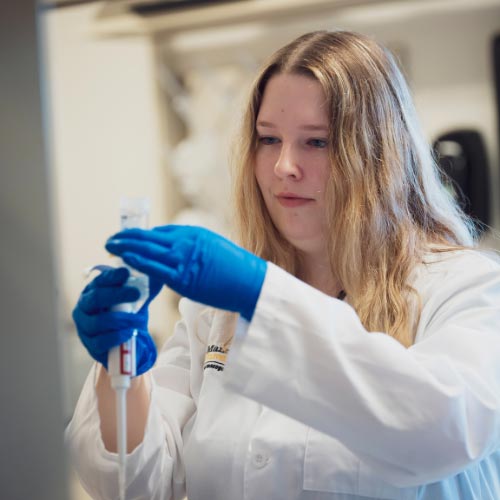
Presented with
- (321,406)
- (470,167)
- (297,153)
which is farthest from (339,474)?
(470,167)

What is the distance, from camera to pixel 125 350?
797mm

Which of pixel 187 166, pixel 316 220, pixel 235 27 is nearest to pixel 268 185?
pixel 316 220

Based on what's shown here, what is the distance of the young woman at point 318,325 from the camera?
0.77m

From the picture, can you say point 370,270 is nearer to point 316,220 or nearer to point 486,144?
point 316,220

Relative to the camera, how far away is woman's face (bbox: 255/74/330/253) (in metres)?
1.06

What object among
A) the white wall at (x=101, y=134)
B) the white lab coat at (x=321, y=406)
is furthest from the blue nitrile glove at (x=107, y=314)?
the white wall at (x=101, y=134)

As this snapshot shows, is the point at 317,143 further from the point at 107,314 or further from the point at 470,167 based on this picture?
the point at 470,167

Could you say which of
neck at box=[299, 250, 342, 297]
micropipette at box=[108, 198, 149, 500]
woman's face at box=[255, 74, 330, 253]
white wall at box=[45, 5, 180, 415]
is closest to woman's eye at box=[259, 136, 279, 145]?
woman's face at box=[255, 74, 330, 253]

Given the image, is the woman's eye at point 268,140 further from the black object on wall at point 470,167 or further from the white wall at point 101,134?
the white wall at point 101,134

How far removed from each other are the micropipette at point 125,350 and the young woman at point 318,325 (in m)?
0.01

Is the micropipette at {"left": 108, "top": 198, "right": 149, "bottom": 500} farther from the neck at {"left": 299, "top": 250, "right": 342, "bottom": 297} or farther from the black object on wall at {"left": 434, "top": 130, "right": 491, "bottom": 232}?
the black object on wall at {"left": 434, "top": 130, "right": 491, "bottom": 232}

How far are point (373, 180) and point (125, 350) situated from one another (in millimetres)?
486

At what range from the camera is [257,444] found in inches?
38.4

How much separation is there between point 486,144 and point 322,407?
1.69 metres
